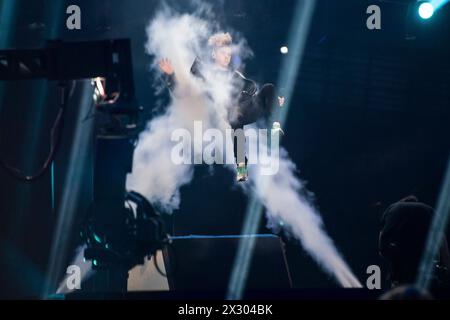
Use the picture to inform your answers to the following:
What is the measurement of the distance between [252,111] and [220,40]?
3.62 ft

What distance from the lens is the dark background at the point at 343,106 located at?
26.1 feet

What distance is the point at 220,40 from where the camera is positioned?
7926 mm

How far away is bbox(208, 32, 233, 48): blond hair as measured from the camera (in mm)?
7874

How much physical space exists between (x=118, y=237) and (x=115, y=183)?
34 cm

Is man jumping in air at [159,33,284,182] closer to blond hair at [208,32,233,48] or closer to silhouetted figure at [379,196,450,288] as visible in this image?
blond hair at [208,32,233,48]

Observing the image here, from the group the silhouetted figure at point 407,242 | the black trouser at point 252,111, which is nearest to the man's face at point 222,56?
the black trouser at point 252,111

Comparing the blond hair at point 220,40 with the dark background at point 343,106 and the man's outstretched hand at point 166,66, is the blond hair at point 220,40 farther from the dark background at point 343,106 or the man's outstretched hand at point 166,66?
the man's outstretched hand at point 166,66

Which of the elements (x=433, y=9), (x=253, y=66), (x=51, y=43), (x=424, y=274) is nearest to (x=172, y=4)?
(x=253, y=66)

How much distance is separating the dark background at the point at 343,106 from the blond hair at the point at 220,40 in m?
0.17

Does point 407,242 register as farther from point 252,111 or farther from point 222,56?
point 222,56

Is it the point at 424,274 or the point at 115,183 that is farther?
the point at 424,274

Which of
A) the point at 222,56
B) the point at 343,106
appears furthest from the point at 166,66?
the point at 343,106

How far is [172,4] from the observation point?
780 centimetres
